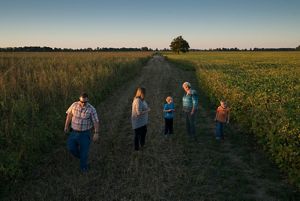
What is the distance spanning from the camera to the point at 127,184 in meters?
7.03

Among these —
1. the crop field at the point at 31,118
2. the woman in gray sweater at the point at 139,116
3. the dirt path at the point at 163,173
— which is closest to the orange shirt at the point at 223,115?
the dirt path at the point at 163,173

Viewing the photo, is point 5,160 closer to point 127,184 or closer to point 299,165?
point 127,184

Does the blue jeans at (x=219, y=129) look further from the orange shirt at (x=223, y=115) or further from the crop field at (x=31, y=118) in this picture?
the crop field at (x=31, y=118)

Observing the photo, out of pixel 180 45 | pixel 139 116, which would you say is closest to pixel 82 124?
pixel 139 116

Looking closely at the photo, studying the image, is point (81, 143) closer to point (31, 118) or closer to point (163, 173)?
point (163, 173)

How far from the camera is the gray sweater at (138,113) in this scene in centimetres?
917

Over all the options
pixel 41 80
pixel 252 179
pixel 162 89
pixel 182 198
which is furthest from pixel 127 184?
pixel 162 89

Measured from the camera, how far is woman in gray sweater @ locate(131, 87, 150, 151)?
9.20 m

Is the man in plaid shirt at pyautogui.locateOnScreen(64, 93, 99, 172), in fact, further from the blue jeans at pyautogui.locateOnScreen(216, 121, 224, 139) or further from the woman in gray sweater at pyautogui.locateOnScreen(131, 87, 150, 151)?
the blue jeans at pyautogui.locateOnScreen(216, 121, 224, 139)

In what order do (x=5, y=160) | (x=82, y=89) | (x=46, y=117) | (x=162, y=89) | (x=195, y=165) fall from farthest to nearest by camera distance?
(x=162, y=89), (x=82, y=89), (x=46, y=117), (x=195, y=165), (x=5, y=160)

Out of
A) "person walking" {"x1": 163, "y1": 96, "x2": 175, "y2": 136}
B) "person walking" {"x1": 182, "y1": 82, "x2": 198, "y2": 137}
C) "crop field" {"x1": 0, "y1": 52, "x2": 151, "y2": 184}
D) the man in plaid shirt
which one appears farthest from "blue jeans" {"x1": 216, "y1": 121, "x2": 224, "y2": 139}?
"crop field" {"x1": 0, "y1": 52, "x2": 151, "y2": 184}

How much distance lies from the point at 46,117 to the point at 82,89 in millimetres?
5084

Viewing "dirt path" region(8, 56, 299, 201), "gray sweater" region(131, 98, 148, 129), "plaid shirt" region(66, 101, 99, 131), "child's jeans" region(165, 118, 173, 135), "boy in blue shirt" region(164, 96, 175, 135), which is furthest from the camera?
"child's jeans" region(165, 118, 173, 135)

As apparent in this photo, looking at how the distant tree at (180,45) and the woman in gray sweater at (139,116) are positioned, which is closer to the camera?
the woman in gray sweater at (139,116)
